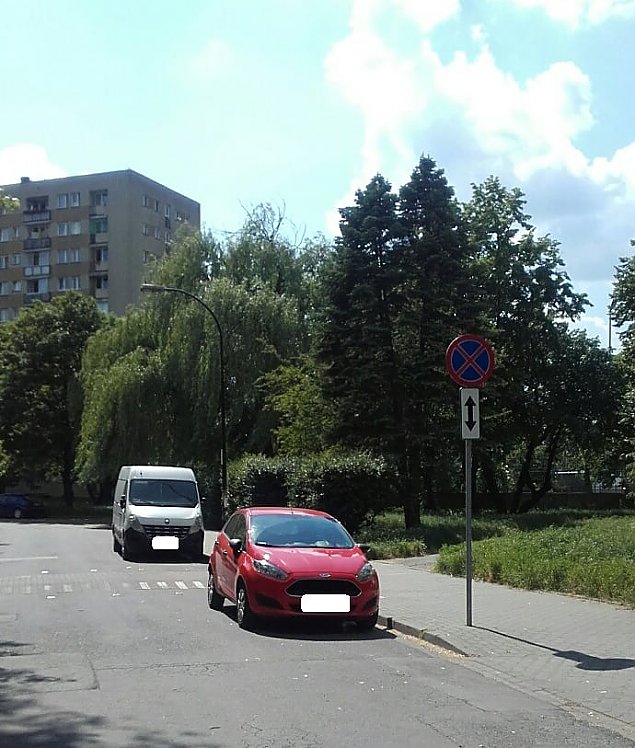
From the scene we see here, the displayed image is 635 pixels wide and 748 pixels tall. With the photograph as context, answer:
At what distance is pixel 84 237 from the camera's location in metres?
86.4

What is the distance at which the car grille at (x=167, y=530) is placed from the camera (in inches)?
856

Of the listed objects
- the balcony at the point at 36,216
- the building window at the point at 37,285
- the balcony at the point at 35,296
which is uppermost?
the balcony at the point at 36,216

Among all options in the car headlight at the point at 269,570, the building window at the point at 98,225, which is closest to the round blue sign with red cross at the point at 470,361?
the car headlight at the point at 269,570

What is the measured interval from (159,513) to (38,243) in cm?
7121

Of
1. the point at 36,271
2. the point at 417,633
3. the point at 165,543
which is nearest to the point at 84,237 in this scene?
the point at 36,271

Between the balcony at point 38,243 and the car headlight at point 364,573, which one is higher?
the balcony at point 38,243

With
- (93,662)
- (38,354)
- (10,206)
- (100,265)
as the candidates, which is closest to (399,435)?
(10,206)

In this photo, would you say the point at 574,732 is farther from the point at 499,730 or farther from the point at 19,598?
the point at 19,598

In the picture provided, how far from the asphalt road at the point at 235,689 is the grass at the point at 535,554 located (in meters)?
3.83

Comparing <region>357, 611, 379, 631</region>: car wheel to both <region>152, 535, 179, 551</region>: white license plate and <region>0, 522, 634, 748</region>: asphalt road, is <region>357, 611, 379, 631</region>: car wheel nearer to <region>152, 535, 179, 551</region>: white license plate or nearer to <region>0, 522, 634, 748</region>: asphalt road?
<region>0, 522, 634, 748</region>: asphalt road

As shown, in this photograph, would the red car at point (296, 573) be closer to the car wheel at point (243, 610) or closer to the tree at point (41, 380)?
the car wheel at point (243, 610)

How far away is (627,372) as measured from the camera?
42.8 metres

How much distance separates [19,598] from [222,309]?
21.5m

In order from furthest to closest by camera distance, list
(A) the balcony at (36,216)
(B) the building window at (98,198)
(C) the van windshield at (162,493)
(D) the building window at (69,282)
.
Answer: (A) the balcony at (36,216), (D) the building window at (69,282), (B) the building window at (98,198), (C) the van windshield at (162,493)
